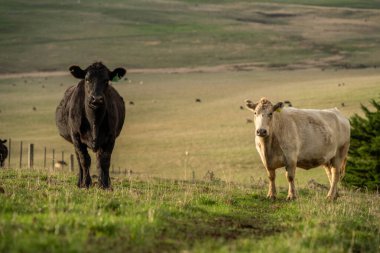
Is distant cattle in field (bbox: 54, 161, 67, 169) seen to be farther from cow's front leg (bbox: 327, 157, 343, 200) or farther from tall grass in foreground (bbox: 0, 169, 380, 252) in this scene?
tall grass in foreground (bbox: 0, 169, 380, 252)

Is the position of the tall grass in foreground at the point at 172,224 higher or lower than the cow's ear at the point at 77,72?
lower

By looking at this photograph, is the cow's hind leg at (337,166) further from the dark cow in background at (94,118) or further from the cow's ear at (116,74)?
the cow's ear at (116,74)

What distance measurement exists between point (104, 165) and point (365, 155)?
18245 millimetres

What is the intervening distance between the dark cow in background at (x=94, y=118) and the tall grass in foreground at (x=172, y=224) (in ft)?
3.74

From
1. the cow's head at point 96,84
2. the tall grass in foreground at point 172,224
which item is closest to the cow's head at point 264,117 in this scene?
the tall grass in foreground at point 172,224

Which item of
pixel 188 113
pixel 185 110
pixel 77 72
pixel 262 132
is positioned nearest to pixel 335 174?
pixel 262 132

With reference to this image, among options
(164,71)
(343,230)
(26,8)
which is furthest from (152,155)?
(26,8)

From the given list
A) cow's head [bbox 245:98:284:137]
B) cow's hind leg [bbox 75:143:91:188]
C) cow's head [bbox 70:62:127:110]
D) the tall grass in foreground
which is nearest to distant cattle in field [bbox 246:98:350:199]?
cow's head [bbox 245:98:284:137]

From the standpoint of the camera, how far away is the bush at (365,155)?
3017 cm

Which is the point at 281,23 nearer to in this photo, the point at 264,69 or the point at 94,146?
the point at 264,69

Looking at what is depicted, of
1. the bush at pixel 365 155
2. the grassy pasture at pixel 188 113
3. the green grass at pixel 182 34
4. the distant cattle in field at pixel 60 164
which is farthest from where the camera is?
the green grass at pixel 182 34

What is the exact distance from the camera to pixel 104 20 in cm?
14388

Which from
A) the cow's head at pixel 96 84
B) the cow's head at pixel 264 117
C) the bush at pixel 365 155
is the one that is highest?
the cow's head at pixel 96 84

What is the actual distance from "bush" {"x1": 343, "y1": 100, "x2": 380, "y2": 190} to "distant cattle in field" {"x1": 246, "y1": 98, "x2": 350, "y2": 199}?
478 inches
